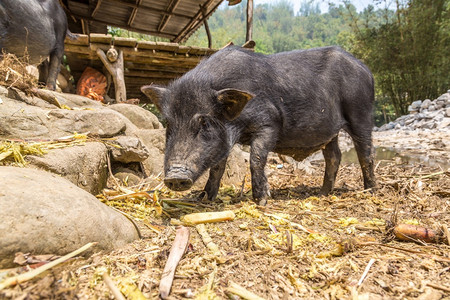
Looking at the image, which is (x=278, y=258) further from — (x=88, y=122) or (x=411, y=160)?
(x=411, y=160)

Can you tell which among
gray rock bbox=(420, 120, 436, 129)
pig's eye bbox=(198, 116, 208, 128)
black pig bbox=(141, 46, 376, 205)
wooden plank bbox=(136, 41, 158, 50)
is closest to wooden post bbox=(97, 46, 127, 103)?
wooden plank bbox=(136, 41, 158, 50)

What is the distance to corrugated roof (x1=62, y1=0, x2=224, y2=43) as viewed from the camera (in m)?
8.56

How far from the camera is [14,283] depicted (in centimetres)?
120

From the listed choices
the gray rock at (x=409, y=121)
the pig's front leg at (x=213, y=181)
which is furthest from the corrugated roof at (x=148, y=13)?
the gray rock at (x=409, y=121)

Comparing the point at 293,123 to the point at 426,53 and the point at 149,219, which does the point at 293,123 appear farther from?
the point at 426,53

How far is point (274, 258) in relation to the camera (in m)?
1.87

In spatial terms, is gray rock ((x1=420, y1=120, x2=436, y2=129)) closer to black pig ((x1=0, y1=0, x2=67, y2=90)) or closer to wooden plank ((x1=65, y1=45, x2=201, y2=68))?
wooden plank ((x1=65, y1=45, x2=201, y2=68))

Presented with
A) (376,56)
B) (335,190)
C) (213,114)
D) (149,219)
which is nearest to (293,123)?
(213,114)

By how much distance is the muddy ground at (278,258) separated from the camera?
1.45 m

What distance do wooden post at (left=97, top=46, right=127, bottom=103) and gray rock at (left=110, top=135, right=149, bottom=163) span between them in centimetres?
376

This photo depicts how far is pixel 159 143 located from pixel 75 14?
6971 mm

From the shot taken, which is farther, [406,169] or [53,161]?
[406,169]

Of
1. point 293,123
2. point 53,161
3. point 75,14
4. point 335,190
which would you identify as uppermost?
point 75,14

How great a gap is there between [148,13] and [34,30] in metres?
4.88
